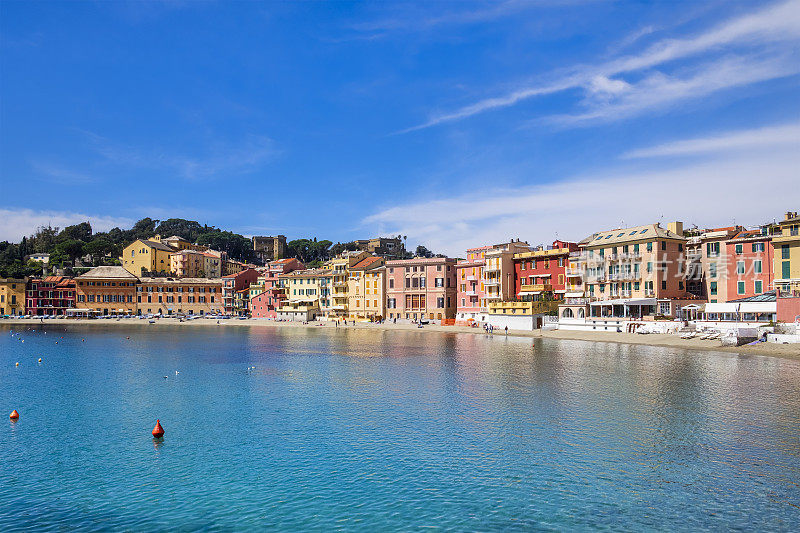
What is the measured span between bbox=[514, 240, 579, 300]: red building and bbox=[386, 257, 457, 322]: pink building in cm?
1681

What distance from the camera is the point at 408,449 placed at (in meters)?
25.7

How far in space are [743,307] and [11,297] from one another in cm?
16053

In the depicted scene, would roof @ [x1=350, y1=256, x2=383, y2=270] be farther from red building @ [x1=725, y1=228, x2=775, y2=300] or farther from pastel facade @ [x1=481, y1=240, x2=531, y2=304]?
red building @ [x1=725, y1=228, x2=775, y2=300]

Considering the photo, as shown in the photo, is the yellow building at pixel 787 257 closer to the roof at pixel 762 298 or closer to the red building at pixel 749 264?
the roof at pixel 762 298

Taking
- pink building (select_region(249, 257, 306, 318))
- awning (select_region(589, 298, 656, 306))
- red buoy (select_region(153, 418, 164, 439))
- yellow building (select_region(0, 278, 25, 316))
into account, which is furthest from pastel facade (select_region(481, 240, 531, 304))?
yellow building (select_region(0, 278, 25, 316))

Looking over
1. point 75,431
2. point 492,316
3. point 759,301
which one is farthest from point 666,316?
point 75,431

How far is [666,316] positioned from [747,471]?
193 feet

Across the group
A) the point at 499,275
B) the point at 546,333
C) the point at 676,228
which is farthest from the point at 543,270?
the point at 676,228

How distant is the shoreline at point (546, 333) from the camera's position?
57.6 meters

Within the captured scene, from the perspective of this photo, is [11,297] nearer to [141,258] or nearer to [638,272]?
[141,258]

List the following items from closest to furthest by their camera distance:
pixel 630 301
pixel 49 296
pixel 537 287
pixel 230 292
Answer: pixel 630 301 → pixel 537 287 → pixel 230 292 → pixel 49 296

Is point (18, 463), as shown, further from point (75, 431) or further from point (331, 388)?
point (331, 388)

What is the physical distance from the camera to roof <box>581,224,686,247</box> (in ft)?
266

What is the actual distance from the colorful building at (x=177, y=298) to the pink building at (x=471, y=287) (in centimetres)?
6918
